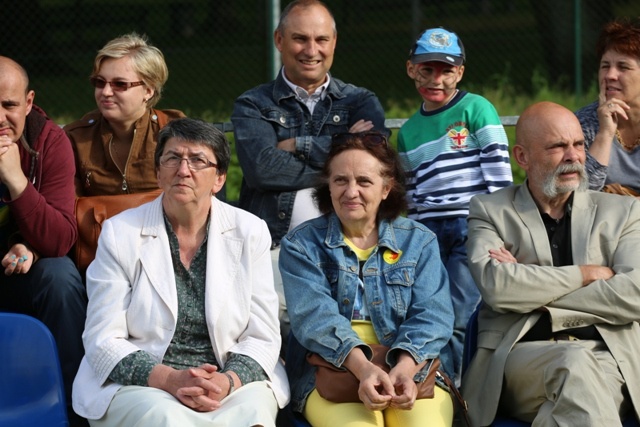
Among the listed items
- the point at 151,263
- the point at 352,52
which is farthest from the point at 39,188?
the point at 352,52

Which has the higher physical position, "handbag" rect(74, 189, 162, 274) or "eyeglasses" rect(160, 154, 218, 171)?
"eyeglasses" rect(160, 154, 218, 171)

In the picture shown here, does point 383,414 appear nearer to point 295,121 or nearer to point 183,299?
point 183,299

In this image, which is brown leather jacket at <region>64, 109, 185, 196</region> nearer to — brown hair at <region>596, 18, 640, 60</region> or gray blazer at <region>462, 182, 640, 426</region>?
gray blazer at <region>462, 182, 640, 426</region>

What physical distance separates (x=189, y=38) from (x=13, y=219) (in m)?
10.1

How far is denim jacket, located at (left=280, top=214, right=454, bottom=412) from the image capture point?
13.4ft

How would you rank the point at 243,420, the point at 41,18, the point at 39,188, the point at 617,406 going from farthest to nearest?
1. the point at 41,18
2. the point at 39,188
3. the point at 617,406
4. the point at 243,420

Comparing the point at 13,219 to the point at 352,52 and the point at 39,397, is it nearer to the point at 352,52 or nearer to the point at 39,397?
the point at 39,397

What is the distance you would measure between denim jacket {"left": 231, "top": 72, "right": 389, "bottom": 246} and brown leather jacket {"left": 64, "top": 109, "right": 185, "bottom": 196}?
441mm

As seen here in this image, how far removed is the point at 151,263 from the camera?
4.12 meters

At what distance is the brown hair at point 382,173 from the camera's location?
4.42 m

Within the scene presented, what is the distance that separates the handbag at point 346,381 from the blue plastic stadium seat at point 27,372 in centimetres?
104

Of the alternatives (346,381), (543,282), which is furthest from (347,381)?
(543,282)

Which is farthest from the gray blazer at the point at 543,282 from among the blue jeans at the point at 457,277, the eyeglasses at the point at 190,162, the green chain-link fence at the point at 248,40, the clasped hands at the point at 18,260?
the green chain-link fence at the point at 248,40

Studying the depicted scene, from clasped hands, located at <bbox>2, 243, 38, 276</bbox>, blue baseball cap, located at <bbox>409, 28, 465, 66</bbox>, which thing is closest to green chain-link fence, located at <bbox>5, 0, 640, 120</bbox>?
blue baseball cap, located at <bbox>409, 28, 465, 66</bbox>
